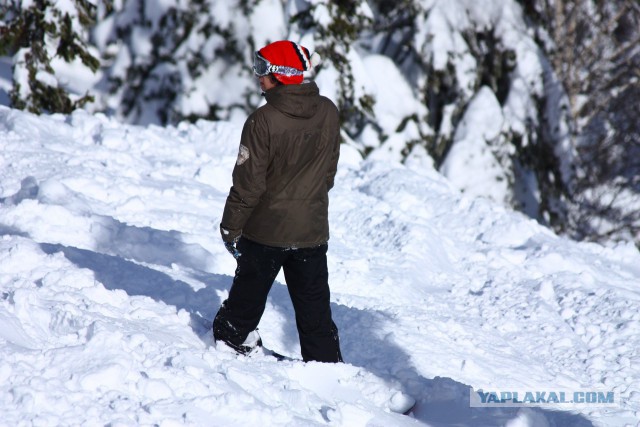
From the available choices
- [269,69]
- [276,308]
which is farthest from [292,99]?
[276,308]

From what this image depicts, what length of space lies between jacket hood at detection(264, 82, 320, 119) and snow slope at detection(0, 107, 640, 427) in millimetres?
1344

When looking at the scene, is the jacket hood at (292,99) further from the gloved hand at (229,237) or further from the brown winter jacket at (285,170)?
the gloved hand at (229,237)

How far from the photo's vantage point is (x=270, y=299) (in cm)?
521

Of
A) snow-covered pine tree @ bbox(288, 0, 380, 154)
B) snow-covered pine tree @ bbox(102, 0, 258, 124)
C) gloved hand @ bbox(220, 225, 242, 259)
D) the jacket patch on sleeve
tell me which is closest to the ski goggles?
the jacket patch on sleeve

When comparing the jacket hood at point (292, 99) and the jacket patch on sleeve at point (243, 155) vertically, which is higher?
the jacket hood at point (292, 99)

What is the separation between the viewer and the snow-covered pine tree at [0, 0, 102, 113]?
10.5 metres

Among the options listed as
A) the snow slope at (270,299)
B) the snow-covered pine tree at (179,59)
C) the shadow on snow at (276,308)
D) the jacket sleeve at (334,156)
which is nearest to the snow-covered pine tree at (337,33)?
the snow-covered pine tree at (179,59)

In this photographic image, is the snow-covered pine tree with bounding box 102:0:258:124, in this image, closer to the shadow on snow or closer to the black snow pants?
the shadow on snow

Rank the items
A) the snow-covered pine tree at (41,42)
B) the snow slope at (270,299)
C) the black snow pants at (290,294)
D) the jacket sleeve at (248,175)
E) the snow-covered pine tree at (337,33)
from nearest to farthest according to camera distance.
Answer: the snow slope at (270,299) → the jacket sleeve at (248,175) → the black snow pants at (290,294) → the snow-covered pine tree at (41,42) → the snow-covered pine tree at (337,33)

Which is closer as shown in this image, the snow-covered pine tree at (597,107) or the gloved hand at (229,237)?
the gloved hand at (229,237)

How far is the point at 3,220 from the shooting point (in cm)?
587

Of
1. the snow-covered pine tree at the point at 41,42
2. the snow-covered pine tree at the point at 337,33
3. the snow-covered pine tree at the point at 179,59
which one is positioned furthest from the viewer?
the snow-covered pine tree at the point at 179,59

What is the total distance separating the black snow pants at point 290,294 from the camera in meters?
3.69

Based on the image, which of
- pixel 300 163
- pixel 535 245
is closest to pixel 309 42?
pixel 535 245
